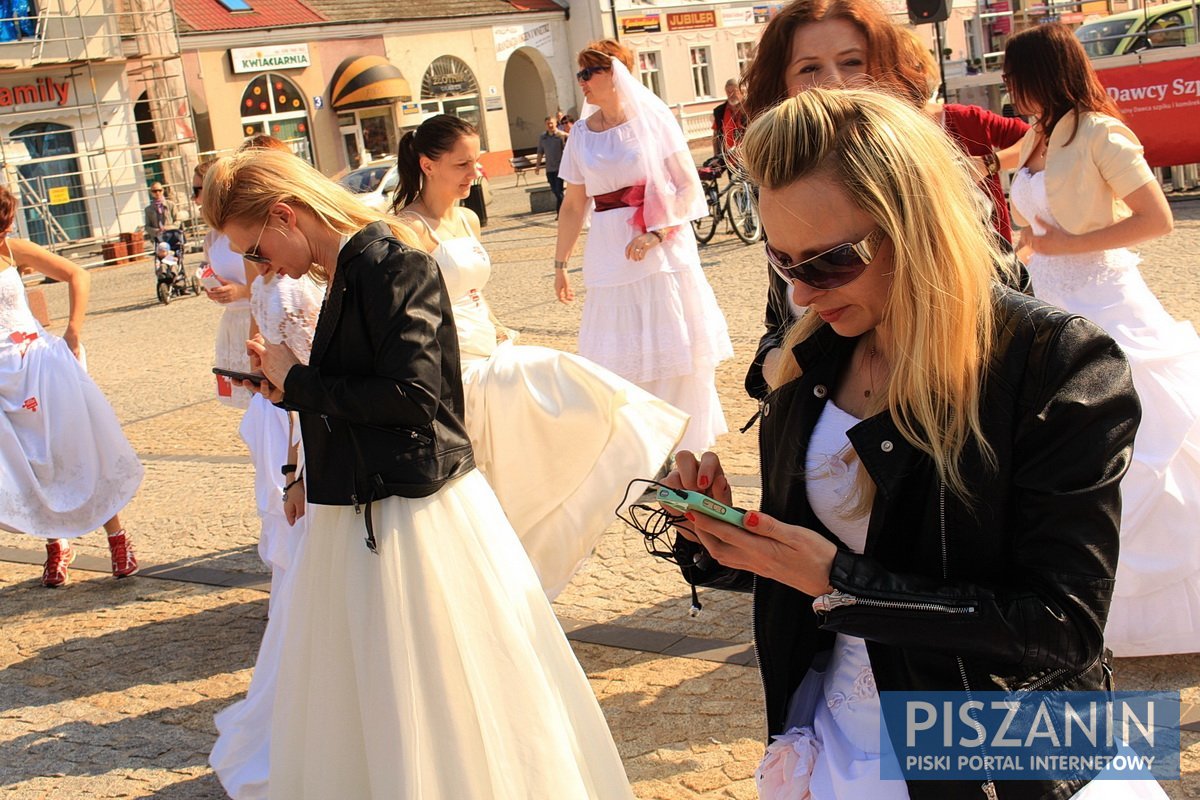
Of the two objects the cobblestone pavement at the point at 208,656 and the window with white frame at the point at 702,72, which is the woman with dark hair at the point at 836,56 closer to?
the cobblestone pavement at the point at 208,656

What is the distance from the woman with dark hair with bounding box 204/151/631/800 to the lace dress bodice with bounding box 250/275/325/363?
0.91m

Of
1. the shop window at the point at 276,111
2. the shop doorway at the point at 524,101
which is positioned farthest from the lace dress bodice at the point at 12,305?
the shop doorway at the point at 524,101

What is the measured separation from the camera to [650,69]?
48.2 meters

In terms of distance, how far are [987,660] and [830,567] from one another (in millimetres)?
267

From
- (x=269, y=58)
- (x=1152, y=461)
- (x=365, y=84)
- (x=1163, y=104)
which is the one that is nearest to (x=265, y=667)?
(x=1152, y=461)

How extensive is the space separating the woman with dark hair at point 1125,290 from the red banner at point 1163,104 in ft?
37.4

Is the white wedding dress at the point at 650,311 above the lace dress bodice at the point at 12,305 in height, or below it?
below

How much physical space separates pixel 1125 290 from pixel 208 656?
13.2 ft

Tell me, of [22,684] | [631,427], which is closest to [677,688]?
[631,427]

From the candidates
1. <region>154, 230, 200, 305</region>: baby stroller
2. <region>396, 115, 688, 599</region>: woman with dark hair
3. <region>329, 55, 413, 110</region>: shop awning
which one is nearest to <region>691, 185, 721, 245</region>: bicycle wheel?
<region>154, 230, 200, 305</region>: baby stroller

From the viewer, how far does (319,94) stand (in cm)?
4109

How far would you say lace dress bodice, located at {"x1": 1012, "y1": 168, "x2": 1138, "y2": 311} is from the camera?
462 centimetres

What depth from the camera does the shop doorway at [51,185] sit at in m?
31.7

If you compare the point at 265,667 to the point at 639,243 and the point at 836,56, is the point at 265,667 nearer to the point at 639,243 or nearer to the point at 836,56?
the point at 836,56
